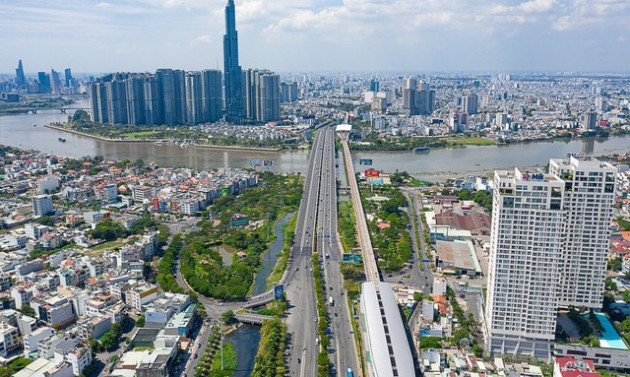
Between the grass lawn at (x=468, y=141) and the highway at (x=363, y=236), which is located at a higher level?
the grass lawn at (x=468, y=141)

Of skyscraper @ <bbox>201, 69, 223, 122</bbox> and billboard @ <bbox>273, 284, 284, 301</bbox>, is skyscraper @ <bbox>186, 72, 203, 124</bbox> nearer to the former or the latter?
skyscraper @ <bbox>201, 69, 223, 122</bbox>

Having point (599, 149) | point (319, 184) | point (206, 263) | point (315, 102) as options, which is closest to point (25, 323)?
point (206, 263)

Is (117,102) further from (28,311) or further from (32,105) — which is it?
(28,311)

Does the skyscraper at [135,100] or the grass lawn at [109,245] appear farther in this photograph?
the skyscraper at [135,100]

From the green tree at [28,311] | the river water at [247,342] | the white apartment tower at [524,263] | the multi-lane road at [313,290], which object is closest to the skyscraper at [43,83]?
the multi-lane road at [313,290]

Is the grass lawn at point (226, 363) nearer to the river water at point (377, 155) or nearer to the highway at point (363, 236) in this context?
the highway at point (363, 236)

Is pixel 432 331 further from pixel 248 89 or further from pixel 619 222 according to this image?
pixel 248 89
